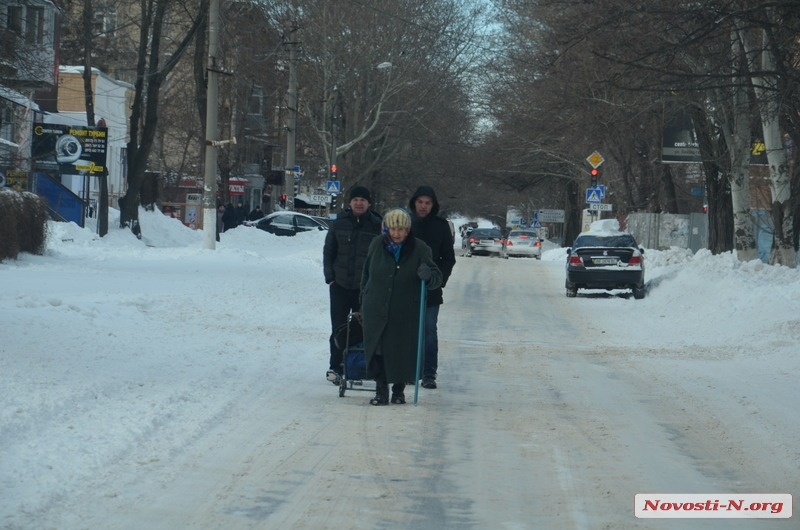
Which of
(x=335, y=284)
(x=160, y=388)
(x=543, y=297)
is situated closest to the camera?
(x=160, y=388)

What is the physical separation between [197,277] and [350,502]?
17.3m

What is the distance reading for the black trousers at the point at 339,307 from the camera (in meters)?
11.2

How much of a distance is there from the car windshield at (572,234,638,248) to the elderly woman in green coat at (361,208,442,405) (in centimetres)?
1881

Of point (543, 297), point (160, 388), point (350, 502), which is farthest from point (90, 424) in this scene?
point (543, 297)

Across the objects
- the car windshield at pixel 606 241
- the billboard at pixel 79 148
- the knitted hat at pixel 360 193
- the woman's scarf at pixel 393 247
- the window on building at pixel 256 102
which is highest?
the window on building at pixel 256 102

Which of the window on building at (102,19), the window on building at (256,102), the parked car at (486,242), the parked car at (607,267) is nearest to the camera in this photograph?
the parked car at (607,267)

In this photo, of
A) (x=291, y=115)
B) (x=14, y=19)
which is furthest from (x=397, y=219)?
(x=291, y=115)

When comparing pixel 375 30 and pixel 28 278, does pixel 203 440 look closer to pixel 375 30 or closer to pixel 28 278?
pixel 28 278

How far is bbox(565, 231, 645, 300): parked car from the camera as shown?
2770 cm

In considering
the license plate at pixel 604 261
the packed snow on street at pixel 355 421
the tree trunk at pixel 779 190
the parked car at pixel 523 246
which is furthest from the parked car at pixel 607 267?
the parked car at pixel 523 246

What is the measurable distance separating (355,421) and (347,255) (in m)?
2.15

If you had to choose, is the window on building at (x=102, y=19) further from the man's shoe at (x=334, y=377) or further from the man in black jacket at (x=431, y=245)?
the man's shoe at (x=334, y=377)

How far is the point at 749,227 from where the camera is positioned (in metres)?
28.7

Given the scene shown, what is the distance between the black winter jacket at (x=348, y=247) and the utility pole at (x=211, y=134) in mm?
19131
